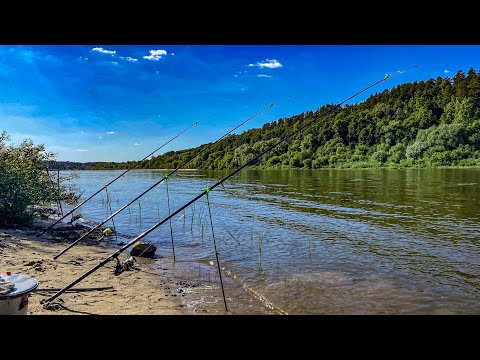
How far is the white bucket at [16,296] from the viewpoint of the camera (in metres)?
3.68

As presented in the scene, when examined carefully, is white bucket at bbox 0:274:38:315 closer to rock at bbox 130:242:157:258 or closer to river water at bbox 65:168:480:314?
river water at bbox 65:168:480:314

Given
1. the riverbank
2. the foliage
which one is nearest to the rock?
the riverbank

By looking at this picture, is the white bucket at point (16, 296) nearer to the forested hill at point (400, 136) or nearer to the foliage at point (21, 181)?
the foliage at point (21, 181)

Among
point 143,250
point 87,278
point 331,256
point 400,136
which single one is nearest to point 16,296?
point 87,278

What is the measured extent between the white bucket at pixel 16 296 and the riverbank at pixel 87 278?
157 cm

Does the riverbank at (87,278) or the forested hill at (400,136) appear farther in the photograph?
the forested hill at (400,136)

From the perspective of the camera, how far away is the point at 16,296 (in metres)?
3.72

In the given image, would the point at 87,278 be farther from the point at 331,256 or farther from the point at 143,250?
the point at 331,256

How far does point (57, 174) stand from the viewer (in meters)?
17.1

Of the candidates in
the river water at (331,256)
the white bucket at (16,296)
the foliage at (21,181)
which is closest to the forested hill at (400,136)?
the river water at (331,256)
